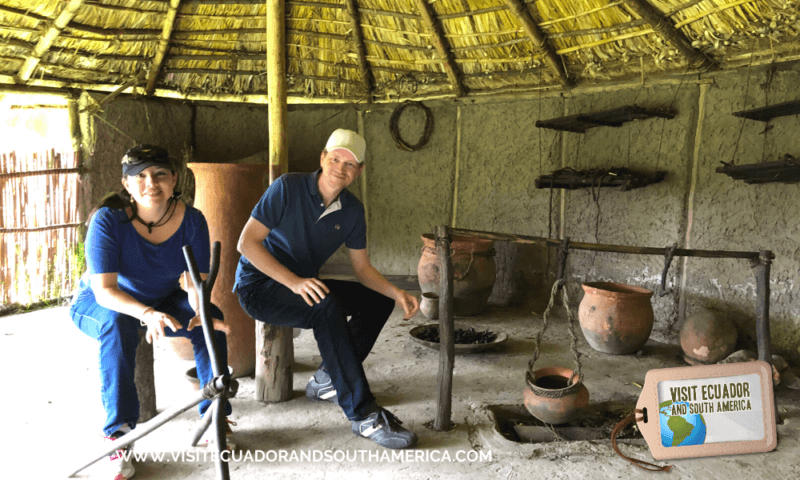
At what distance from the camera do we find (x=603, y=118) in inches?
165

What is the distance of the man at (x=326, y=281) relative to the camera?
7.68ft

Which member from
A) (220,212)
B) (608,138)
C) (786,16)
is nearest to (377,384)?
(220,212)

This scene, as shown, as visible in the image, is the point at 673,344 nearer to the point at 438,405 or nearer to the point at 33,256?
the point at 438,405

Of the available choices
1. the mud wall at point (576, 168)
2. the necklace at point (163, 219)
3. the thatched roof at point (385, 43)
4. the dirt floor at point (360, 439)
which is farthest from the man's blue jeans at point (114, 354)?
the mud wall at point (576, 168)

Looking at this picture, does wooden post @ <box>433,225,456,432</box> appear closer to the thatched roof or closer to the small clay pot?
the small clay pot

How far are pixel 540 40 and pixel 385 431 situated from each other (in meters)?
3.34

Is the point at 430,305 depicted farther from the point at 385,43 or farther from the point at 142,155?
the point at 142,155

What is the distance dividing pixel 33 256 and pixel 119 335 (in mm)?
3348

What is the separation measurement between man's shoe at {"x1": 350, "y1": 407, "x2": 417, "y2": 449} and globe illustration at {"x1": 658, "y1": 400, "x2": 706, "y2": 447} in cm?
110

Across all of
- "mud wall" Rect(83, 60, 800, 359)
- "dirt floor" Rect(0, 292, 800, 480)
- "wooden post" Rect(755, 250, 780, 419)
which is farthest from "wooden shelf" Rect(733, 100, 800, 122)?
"dirt floor" Rect(0, 292, 800, 480)

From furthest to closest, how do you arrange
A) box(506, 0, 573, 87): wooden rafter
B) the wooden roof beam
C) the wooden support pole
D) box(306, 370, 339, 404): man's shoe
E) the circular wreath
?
the circular wreath < box(506, 0, 573, 87): wooden rafter < the wooden roof beam < box(306, 370, 339, 404): man's shoe < the wooden support pole

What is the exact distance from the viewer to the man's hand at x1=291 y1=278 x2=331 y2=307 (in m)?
2.25

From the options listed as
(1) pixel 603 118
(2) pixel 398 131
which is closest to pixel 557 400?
(1) pixel 603 118

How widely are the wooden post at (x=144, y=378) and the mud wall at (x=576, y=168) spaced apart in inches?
125
